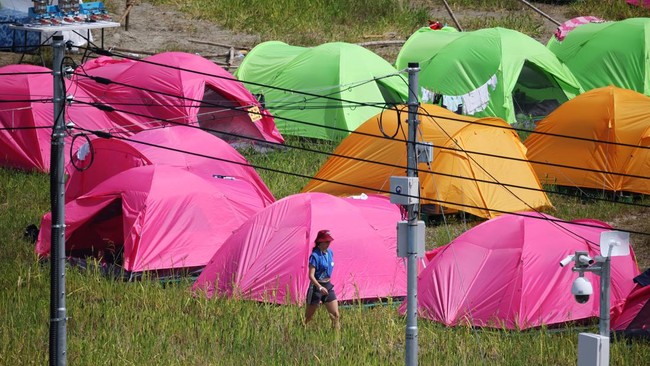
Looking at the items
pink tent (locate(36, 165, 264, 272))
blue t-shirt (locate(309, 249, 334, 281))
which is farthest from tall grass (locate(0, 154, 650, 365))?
pink tent (locate(36, 165, 264, 272))

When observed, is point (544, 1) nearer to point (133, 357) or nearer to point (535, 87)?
point (535, 87)

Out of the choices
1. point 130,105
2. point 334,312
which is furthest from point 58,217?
point 130,105

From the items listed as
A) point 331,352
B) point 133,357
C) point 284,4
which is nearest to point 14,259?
point 133,357

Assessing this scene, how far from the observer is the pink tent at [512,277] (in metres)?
13.6

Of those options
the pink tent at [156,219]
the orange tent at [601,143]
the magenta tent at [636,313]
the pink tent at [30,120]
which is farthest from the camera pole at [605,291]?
the pink tent at [30,120]

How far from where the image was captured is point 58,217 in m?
12.0

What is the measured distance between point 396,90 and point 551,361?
1221 centimetres

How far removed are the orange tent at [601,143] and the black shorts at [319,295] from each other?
684cm

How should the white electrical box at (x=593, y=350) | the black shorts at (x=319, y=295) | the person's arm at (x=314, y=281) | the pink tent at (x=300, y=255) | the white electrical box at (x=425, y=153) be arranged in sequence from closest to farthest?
the white electrical box at (x=593, y=350), the white electrical box at (x=425, y=153), the person's arm at (x=314, y=281), the black shorts at (x=319, y=295), the pink tent at (x=300, y=255)

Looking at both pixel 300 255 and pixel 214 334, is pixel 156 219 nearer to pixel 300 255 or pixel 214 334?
pixel 300 255

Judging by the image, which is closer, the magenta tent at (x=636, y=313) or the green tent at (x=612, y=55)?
the magenta tent at (x=636, y=313)

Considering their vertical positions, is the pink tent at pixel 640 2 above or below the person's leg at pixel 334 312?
above

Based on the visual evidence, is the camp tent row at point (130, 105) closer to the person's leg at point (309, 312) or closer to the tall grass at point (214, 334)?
the tall grass at point (214, 334)

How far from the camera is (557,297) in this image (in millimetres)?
13734
